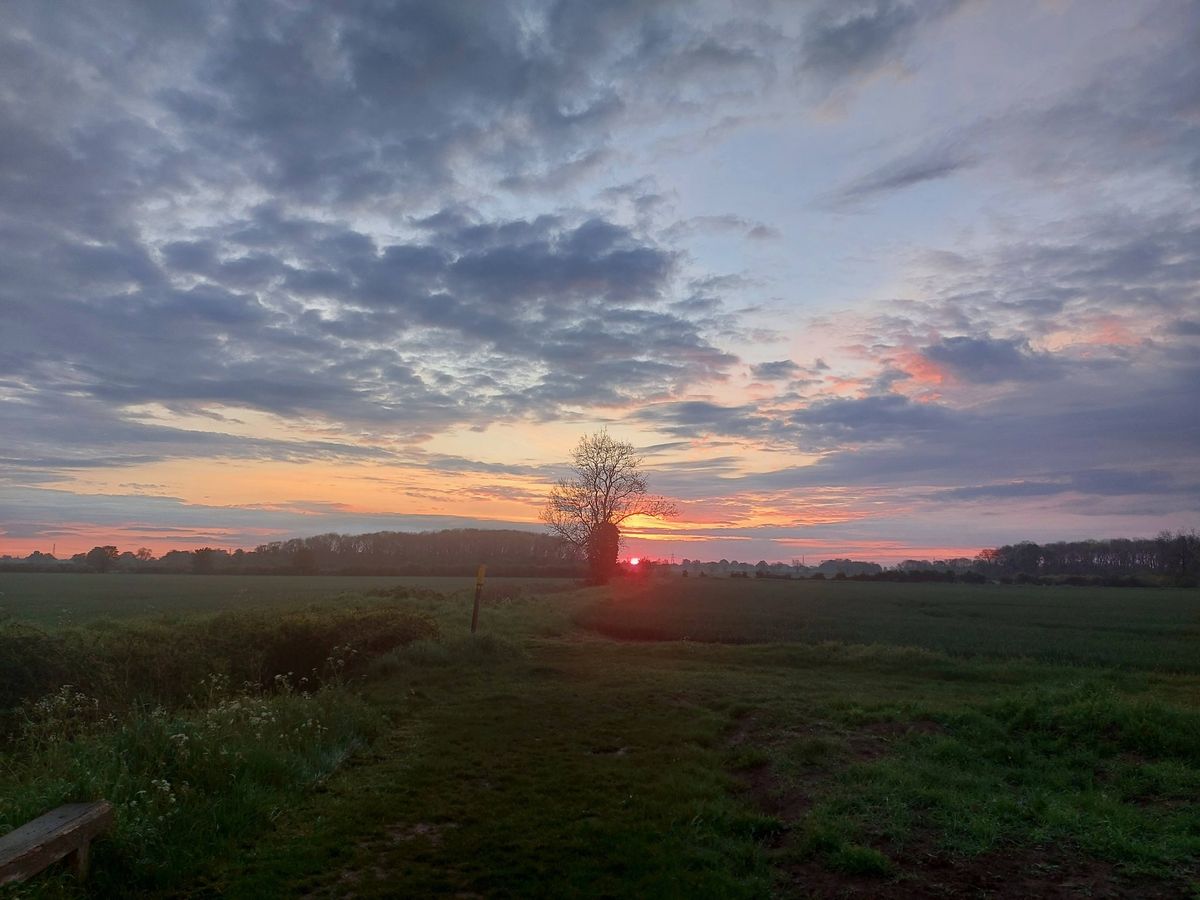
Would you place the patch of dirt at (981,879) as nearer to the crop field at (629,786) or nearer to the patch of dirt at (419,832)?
the crop field at (629,786)

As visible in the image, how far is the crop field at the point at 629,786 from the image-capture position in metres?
5.04

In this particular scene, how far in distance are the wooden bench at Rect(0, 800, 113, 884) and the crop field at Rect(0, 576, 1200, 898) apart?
173mm

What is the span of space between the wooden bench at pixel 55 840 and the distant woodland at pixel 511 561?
50.4 m

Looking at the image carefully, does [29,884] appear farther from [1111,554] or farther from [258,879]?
[1111,554]

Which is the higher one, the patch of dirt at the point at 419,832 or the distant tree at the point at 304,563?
the distant tree at the point at 304,563

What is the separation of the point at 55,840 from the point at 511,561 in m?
98.3

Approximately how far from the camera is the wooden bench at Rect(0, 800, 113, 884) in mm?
4117

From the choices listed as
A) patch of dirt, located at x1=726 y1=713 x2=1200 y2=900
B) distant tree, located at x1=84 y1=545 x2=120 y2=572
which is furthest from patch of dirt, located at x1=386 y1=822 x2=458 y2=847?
distant tree, located at x1=84 y1=545 x2=120 y2=572

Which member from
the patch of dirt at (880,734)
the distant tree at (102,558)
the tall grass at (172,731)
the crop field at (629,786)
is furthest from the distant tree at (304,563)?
the patch of dirt at (880,734)

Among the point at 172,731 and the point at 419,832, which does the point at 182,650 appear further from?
the point at 419,832

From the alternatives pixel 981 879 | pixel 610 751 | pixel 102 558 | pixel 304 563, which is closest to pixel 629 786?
pixel 610 751

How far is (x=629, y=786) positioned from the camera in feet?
23.7

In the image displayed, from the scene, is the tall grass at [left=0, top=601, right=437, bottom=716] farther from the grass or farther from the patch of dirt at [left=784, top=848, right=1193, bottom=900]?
the grass

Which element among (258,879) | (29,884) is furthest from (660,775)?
(29,884)
